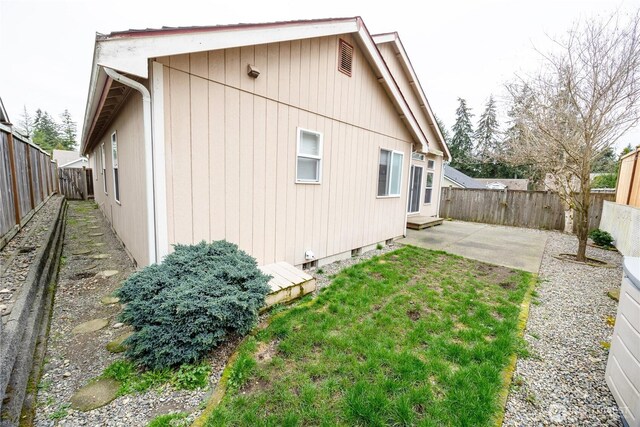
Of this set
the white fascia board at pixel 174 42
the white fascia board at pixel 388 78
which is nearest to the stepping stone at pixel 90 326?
the white fascia board at pixel 174 42

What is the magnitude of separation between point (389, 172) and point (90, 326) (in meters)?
6.37

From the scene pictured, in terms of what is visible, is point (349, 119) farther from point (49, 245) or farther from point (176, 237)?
point (49, 245)

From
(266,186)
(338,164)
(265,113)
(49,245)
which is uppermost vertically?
(265,113)

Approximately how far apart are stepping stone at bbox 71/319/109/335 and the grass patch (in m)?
0.91

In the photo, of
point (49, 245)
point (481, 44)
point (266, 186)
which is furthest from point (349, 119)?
point (481, 44)

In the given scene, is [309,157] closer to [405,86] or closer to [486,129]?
[405,86]

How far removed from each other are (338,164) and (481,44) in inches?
338

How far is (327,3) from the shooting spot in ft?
30.2

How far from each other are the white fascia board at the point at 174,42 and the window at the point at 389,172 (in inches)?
142

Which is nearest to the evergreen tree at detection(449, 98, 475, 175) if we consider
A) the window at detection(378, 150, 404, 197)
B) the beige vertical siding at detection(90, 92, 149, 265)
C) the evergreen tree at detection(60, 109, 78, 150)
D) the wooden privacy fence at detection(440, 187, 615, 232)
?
the wooden privacy fence at detection(440, 187, 615, 232)

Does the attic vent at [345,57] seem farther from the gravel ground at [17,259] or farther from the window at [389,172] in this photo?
the gravel ground at [17,259]

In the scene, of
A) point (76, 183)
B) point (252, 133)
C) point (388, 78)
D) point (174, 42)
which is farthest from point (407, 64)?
point (76, 183)

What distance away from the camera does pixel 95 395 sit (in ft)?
6.93

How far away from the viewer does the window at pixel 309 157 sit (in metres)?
4.85
